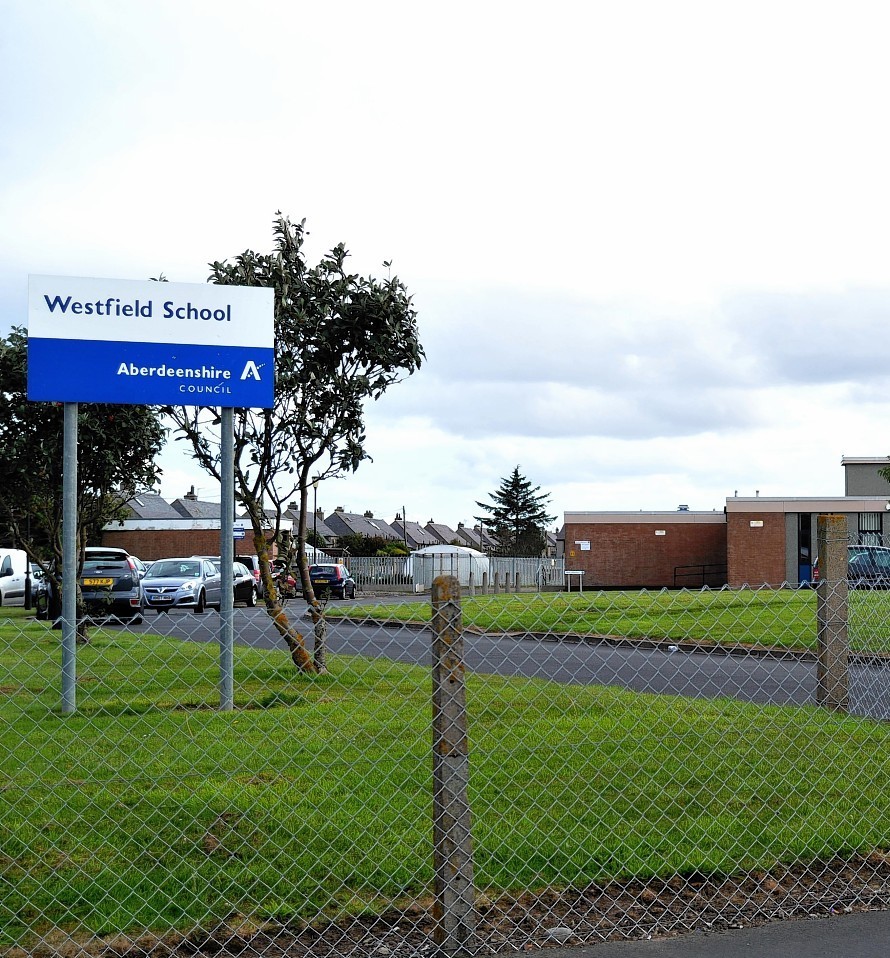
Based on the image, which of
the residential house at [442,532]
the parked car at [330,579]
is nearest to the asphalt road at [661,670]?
the parked car at [330,579]

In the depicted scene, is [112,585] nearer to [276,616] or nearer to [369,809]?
[276,616]

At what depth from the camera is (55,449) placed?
55.0ft

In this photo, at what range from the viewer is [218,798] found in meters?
6.24

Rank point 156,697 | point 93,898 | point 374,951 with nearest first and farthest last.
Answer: point 374,951
point 93,898
point 156,697

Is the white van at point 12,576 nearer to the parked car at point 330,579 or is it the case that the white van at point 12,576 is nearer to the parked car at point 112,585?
the parked car at point 112,585

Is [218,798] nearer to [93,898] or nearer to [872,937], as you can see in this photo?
[93,898]

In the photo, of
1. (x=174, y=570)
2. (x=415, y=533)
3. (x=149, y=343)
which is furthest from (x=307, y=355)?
(x=415, y=533)

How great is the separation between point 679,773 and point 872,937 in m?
2.27

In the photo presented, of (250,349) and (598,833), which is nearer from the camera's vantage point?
(598,833)

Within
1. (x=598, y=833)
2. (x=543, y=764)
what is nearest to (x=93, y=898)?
(x=598, y=833)

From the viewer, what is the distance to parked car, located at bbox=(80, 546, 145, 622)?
24.2 metres

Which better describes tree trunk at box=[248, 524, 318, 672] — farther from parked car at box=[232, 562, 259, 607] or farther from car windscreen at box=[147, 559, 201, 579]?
parked car at box=[232, 562, 259, 607]

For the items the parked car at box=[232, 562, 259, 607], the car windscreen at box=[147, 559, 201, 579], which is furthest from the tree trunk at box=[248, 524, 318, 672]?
the parked car at box=[232, 562, 259, 607]

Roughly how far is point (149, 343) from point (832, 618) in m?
6.70
